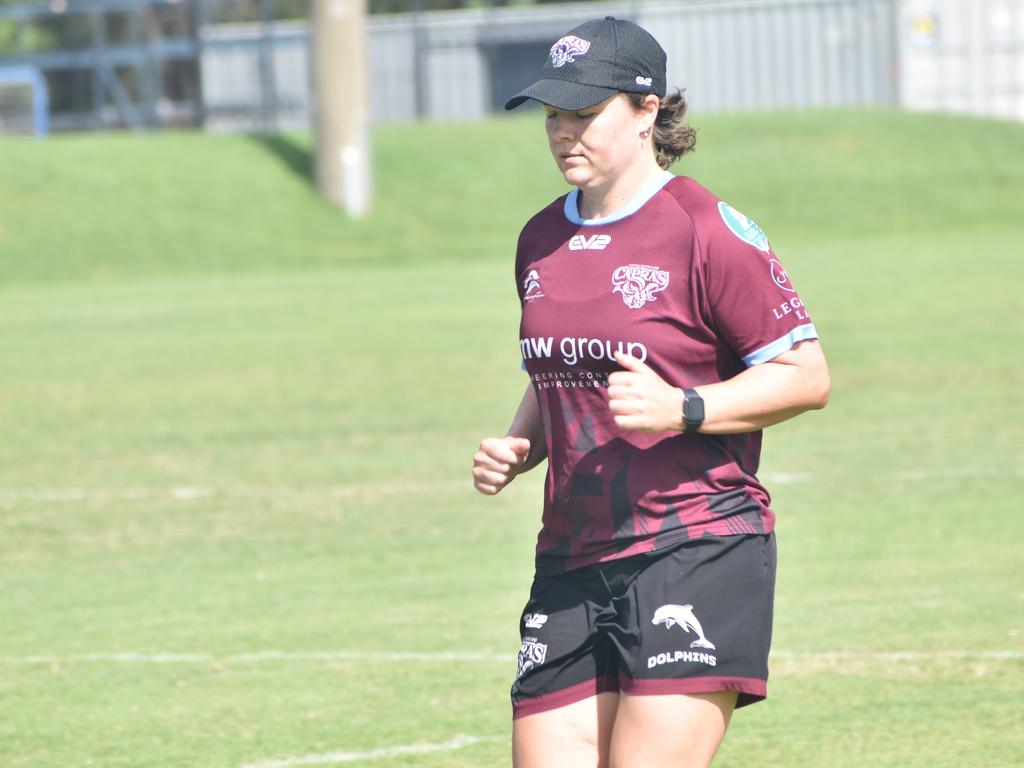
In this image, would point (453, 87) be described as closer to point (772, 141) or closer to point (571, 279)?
point (772, 141)

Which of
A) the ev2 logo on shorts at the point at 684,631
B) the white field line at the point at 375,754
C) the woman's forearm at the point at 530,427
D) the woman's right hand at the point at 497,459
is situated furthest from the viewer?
the white field line at the point at 375,754

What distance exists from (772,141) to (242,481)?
26581mm

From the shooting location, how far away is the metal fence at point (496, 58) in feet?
132

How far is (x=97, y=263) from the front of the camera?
30016 millimetres

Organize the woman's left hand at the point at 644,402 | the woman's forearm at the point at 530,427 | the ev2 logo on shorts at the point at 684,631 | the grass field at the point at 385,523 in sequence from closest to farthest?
the woman's left hand at the point at 644,402 → the ev2 logo on shorts at the point at 684,631 → the woman's forearm at the point at 530,427 → the grass field at the point at 385,523

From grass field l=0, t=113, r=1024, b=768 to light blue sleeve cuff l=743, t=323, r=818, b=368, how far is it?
2267mm

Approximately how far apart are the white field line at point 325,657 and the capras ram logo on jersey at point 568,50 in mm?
3600

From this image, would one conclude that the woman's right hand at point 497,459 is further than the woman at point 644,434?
Yes

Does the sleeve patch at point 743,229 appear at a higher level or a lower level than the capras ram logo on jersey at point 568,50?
lower

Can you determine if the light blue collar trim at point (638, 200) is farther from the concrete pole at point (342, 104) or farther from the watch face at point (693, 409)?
the concrete pole at point (342, 104)

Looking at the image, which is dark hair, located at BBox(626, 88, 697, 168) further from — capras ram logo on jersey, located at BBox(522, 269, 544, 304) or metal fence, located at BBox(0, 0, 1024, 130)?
metal fence, located at BBox(0, 0, 1024, 130)

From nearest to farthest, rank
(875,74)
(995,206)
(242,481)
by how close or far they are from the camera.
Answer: (242,481) → (995,206) → (875,74)

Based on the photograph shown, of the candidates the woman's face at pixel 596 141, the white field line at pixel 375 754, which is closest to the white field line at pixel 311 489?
the white field line at pixel 375 754

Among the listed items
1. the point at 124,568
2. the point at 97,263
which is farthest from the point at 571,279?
the point at 97,263
